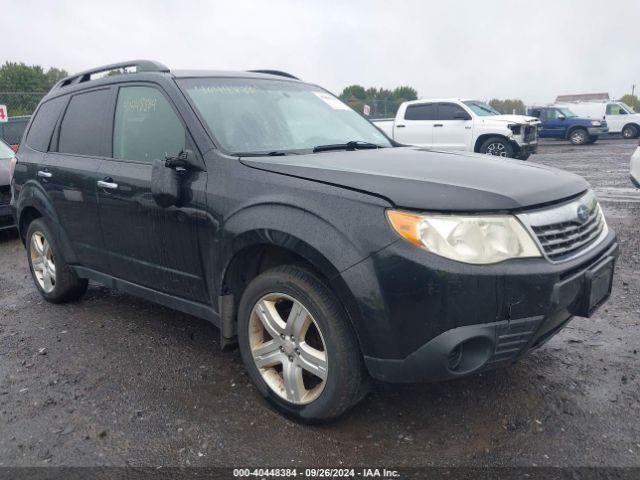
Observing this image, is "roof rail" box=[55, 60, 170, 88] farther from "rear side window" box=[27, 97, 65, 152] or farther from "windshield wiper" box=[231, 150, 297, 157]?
"windshield wiper" box=[231, 150, 297, 157]

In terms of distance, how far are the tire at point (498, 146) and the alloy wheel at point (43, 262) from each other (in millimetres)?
12188

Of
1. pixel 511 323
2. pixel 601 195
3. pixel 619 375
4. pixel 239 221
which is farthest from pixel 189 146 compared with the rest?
pixel 601 195

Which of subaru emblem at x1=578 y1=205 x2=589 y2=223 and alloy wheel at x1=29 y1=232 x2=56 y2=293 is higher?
subaru emblem at x1=578 y1=205 x2=589 y2=223

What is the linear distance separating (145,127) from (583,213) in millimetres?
2548

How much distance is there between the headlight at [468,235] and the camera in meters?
2.30

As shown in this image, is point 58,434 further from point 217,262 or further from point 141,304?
point 141,304

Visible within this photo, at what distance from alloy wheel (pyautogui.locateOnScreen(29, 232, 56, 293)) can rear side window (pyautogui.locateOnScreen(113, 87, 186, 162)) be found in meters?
1.39

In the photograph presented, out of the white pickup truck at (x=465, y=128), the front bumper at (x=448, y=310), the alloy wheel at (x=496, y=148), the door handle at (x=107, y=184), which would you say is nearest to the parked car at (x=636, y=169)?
the front bumper at (x=448, y=310)

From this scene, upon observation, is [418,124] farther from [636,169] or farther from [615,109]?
[615,109]

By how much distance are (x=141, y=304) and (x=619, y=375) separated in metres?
3.50

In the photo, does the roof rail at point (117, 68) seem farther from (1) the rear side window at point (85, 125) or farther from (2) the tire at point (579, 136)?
(2) the tire at point (579, 136)

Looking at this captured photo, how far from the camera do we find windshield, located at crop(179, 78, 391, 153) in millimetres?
3264

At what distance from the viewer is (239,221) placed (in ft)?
9.26

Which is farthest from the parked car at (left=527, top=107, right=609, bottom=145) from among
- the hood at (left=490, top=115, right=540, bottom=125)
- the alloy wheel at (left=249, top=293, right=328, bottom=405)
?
the alloy wheel at (left=249, top=293, right=328, bottom=405)
